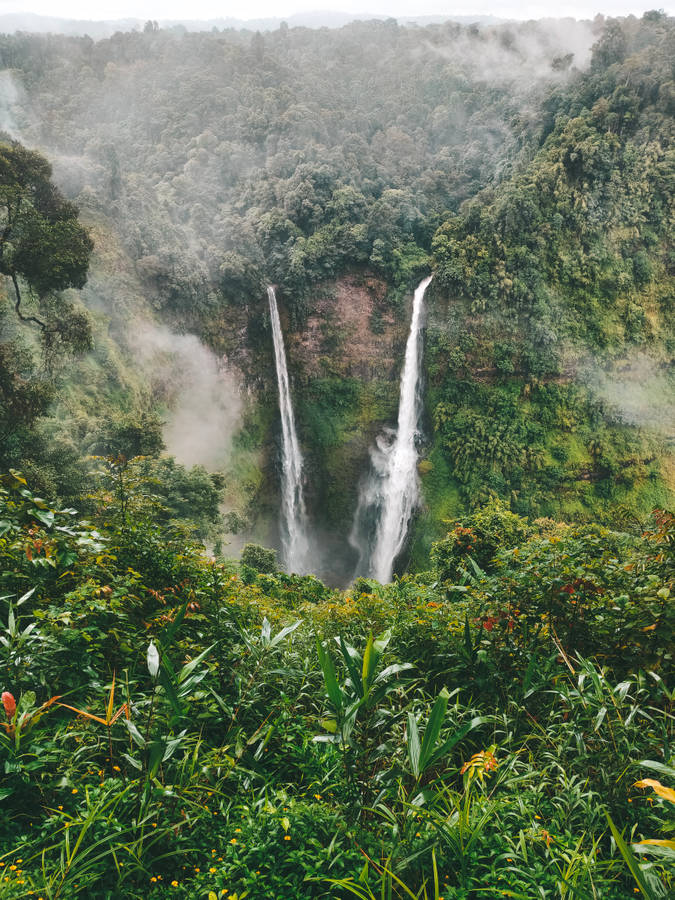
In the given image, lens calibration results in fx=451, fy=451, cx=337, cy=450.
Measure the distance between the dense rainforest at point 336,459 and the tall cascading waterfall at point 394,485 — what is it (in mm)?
448

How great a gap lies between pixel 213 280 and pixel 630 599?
20879mm

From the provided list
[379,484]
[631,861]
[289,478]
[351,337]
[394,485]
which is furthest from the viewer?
[351,337]

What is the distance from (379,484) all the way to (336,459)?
7.72 feet

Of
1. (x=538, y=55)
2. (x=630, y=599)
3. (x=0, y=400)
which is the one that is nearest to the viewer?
(x=630, y=599)

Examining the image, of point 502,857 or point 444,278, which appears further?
point 444,278

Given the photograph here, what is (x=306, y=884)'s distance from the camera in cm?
145

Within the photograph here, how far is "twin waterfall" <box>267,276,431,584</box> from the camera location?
19.6 meters

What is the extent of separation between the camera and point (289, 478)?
20953mm

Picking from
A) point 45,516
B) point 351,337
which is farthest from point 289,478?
point 45,516

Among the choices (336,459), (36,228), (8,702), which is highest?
(36,228)

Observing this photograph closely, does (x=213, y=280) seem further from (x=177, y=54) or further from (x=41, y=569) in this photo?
(x=177, y=54)

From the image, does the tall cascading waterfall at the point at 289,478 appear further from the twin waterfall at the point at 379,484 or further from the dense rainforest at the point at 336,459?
the dense rainforest at the point at 336,459

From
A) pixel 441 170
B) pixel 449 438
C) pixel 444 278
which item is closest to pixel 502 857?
pixel 449 438

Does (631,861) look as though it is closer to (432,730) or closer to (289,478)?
(432,730)
